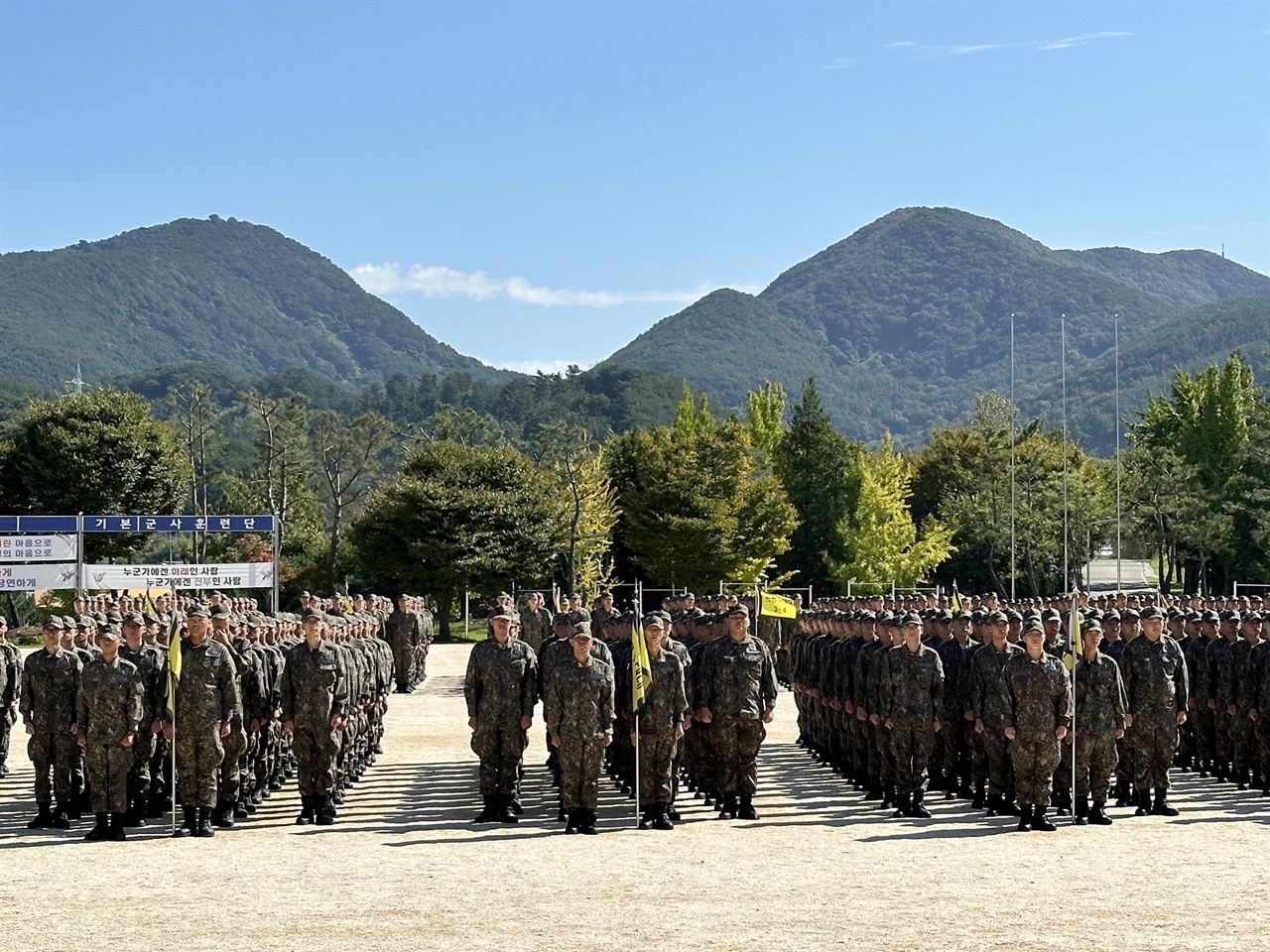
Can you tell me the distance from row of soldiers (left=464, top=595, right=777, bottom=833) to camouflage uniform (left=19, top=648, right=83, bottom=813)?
148 inches

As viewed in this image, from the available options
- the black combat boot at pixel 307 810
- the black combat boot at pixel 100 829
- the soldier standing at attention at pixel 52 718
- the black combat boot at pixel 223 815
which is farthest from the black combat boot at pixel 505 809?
the soldier standing at attention at pixel 52 718

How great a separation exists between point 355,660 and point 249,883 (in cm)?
516

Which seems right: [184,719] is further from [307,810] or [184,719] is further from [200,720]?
[307,810]

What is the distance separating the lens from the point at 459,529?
53812mm

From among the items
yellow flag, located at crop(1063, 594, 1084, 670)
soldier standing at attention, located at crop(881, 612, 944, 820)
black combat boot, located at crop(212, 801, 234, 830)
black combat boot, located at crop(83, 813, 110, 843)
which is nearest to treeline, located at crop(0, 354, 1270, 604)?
yellow flag, located at crop(1063, 594, 1084, 670)

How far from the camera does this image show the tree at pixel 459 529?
176 feet

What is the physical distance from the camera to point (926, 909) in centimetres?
1050

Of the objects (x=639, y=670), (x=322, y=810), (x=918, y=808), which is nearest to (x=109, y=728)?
(x=322, y=810)

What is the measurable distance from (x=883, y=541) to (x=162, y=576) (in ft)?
117

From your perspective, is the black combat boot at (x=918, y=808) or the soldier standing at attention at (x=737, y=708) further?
the soldier standing at attention at (x=737, y=708)

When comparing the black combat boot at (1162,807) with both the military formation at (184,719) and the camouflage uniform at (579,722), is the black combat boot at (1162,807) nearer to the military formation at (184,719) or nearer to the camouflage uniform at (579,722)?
the camouflage uniform at (579,722)

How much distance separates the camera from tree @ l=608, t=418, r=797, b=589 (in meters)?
59.7

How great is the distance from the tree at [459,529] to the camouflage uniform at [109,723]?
128ft

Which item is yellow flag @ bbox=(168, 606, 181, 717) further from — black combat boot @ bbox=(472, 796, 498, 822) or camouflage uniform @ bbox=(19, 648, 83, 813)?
black combat boot @ bbox=(472, 796, 498, 822)
